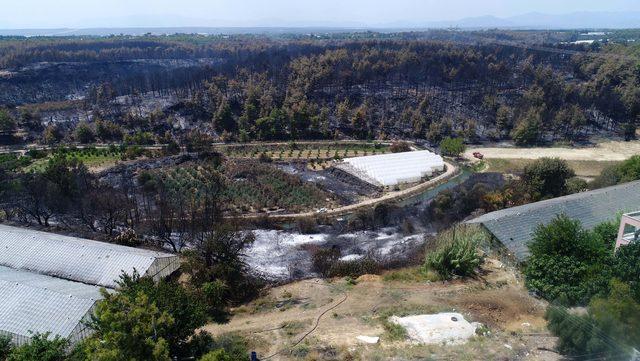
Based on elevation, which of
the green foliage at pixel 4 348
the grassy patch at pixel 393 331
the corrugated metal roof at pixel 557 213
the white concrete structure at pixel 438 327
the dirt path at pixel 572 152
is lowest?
the dirt path at pixel 572 152

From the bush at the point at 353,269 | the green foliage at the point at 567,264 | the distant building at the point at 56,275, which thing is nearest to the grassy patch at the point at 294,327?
the bush at the point at 353,269

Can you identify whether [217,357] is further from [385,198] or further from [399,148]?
[399,148]

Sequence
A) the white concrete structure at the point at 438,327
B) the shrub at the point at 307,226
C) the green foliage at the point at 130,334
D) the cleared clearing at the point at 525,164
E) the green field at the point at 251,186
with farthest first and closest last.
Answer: the cleared clearing at the point at 525,164 → the green field at the point at 251,186 → the shrub at the point at 307,226 → the white concrete structure at the point at 438,327 → the green foliage at the point at 130,334

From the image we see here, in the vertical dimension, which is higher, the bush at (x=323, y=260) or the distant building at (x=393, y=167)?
the bush at (x=323, y=260)

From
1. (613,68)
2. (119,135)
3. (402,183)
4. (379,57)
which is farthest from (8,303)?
(613,68)

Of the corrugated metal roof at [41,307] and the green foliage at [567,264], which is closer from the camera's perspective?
the corrugated metal roof at [41,307]

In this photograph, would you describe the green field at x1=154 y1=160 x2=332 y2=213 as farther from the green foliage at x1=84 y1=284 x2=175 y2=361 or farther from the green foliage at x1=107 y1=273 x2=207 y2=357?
the green foliage at x1=84 y1=284 x2=175 y2=361

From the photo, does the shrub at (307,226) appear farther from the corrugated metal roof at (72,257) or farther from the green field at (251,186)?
the corrugated metal roof at (72,257)

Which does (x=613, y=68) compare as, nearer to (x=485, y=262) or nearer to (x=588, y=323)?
(x=485, y=262)
